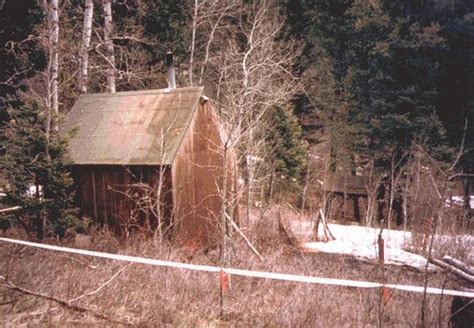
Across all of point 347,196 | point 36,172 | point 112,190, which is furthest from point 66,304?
point 347,196

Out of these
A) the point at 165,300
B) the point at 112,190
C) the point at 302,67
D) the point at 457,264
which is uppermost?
the point at 302,67

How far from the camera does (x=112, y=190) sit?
37.6 ft

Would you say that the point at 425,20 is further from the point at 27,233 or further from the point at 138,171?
the point at 27,233

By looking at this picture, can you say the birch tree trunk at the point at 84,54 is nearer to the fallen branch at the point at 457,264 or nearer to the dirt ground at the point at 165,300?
the dirt ground at the point at 165,300

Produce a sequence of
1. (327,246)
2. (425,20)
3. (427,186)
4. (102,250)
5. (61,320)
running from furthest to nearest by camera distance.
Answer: (425,20)
(427,186)
(327,246)
(102,250)
(61,320)

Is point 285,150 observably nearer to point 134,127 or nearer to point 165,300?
point 134,127

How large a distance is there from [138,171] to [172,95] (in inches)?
97.4

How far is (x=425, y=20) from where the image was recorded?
25906mm

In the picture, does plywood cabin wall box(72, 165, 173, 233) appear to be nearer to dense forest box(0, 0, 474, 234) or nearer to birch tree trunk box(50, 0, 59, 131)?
birch tree trunk box(50, 0, 59, 131)

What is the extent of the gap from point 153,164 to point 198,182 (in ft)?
5.12

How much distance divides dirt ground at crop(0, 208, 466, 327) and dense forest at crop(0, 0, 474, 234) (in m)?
9.71

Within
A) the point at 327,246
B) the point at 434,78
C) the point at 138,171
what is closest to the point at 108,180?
the point at 138,171

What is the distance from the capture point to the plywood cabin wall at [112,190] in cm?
1091

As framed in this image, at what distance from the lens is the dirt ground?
17.0ft
